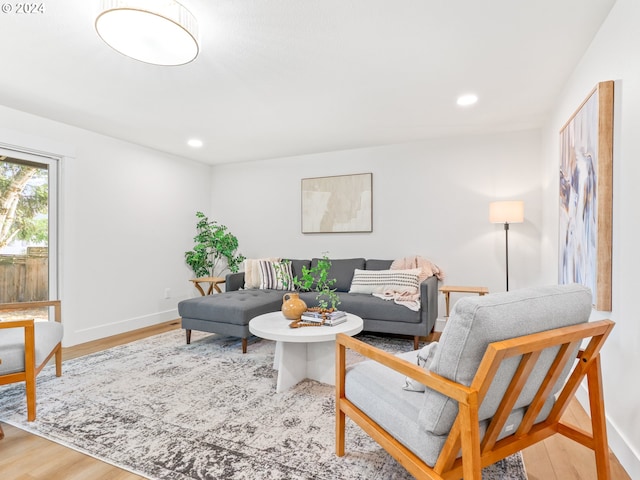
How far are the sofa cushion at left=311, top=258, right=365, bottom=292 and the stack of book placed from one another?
5.10 ft

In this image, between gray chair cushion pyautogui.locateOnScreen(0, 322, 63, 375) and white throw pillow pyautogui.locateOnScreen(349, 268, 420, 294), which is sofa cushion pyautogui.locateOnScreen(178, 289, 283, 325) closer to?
white throw pillow pyautogui.locateOnScreen(349, 268, 420, 294)

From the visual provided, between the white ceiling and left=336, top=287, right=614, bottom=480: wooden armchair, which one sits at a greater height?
the white ceiling

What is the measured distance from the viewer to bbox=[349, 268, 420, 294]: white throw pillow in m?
3.75

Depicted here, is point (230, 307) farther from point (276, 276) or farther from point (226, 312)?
point (276, 276)

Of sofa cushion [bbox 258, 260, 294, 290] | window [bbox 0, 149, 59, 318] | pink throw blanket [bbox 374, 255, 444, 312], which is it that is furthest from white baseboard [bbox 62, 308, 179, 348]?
pink throw blanket [bbox 374, 255, 444, 312]

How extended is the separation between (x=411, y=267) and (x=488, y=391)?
3.02m

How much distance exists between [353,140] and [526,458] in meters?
3.46

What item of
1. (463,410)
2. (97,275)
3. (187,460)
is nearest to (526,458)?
(463,410)

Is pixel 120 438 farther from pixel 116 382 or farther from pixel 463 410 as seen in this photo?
pixel 463 410

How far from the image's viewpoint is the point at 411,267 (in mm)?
4082

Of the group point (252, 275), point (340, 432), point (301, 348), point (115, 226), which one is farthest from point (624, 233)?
point (115, 226)

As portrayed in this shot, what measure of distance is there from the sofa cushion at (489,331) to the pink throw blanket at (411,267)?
85.0 inches

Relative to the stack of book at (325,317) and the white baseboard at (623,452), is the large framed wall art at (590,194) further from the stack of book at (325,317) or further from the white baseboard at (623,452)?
the stack of book at (325,317)

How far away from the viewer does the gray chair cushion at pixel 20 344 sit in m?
2.02
